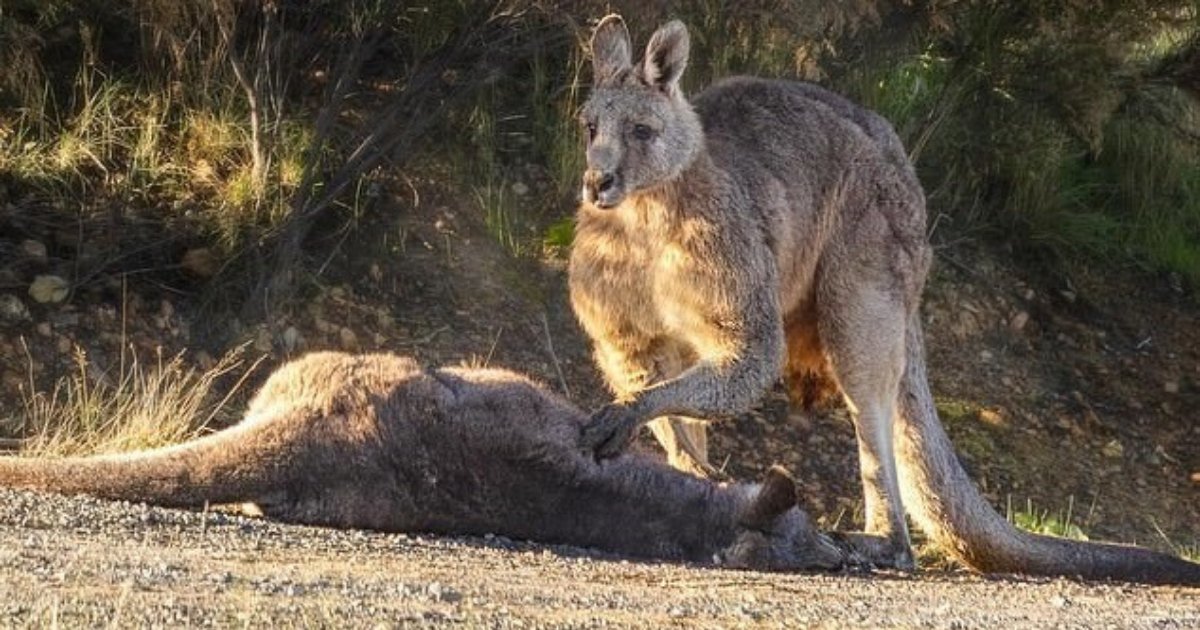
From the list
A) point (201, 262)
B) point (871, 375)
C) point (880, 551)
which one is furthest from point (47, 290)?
point (880, 551)

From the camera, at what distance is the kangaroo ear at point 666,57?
367 inches

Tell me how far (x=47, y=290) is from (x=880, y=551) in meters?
4.38

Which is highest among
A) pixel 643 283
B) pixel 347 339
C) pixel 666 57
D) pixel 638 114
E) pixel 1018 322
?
pixel 666 57

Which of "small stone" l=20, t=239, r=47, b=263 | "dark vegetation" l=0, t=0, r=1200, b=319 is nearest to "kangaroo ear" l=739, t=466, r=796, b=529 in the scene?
"dark vegetation" l=0, t=0, r=1200, b=319

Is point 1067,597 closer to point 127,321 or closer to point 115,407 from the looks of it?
point 115,407

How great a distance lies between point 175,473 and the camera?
762 centimetres

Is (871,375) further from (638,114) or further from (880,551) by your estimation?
(638,114)

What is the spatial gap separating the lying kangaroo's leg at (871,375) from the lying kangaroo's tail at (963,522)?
252 millimetres

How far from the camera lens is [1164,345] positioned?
15.4 m

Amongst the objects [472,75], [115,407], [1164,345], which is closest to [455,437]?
[115,407]

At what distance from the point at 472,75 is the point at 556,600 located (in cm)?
611

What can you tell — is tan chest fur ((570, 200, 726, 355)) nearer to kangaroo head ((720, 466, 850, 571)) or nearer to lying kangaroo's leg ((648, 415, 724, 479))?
lying kangaroo's leg ((648, 415, 724, 479))

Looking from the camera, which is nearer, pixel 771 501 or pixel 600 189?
pixel 771 501

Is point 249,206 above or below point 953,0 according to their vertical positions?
below
